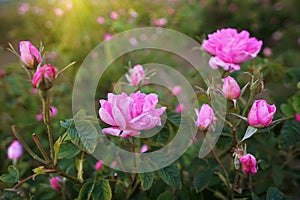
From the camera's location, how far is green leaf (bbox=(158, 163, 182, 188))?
2.42ft

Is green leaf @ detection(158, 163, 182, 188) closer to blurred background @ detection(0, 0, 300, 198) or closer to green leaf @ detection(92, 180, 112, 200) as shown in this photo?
green leaf @ detection(92, 180, 112, 200)

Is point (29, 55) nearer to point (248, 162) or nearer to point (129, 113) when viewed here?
point (129, 113)

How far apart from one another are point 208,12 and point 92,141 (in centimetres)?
282

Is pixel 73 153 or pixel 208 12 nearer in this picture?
pixel 73 153

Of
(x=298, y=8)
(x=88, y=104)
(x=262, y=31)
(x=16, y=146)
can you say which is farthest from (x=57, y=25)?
(x=298, y=8)

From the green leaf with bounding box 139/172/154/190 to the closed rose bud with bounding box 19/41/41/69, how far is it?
0.29 metres

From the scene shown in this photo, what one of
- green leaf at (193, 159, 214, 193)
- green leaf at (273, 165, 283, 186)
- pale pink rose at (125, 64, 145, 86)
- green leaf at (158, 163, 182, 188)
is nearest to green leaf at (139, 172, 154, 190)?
green leaf at (158, 163, 182, 188)

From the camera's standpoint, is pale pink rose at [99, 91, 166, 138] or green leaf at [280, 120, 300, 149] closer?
pale pink rose at [99, 91, 166, 138]

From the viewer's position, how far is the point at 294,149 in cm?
101

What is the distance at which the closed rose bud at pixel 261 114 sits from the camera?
2.21 ft

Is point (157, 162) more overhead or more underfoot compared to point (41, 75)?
more underfoot

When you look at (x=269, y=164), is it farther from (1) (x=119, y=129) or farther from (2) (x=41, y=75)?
(2) (x=41, y=75)

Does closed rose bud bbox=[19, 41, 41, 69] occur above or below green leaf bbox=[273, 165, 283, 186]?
above

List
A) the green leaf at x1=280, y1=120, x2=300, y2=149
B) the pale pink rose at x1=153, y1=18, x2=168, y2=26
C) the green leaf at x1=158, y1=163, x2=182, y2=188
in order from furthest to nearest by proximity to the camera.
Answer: the pale pink rose at x1=153, y1=18, x2=168, y2=26 < the green leaf at x1=280, y1=120, x2=300, y2=149 < the green leaf at x1=158, y1=163, x2=182, y2=188
